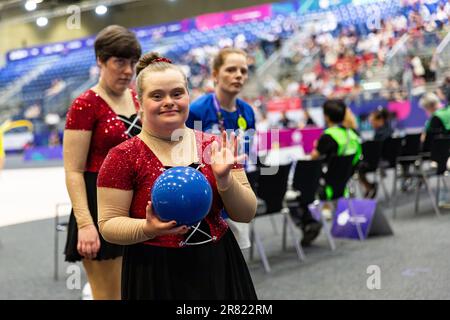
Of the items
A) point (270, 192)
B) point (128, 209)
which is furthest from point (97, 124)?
point (270, 192)

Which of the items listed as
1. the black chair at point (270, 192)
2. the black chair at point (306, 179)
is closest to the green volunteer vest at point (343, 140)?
the black chair at point (306, 179)

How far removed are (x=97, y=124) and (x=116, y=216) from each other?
86 cm

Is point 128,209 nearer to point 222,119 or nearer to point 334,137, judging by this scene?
point 222,119

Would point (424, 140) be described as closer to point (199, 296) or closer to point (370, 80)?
point (199, 296)

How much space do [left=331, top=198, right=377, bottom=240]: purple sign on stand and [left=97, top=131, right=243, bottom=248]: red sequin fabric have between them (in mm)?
4263

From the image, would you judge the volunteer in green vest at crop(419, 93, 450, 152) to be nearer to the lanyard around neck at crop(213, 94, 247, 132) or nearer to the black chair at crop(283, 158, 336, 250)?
the black chair at crop(283, 158, 336, 250)

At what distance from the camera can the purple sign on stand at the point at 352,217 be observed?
5.59m

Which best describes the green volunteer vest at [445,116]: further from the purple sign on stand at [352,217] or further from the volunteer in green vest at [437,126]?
the purple sign on stand at [352,217]

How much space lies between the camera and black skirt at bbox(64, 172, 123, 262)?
7.77 ft

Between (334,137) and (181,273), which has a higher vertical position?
Result: (334,137)

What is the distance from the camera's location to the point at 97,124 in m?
2.31

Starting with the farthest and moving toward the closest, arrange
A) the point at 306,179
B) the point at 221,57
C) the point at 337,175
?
the point at 337,175
the point at 306,179
the point at 221,57

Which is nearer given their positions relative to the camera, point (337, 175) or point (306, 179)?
point (306, 179)

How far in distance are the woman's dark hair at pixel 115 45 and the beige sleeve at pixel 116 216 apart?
0.85 m
